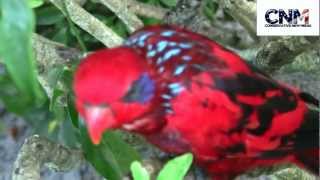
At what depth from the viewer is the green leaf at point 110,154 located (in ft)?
3.67

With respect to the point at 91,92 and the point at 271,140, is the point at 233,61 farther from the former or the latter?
the point at 91,92

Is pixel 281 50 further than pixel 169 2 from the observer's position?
No

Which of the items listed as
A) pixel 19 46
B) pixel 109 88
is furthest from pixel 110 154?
pixel 19 46

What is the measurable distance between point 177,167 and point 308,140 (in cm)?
34

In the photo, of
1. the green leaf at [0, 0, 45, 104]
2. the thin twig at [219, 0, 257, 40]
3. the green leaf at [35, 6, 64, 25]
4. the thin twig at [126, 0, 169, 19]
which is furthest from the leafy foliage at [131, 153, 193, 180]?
the green leaf at [35, 6, 64, 25]

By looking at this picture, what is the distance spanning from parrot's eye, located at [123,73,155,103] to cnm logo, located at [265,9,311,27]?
9.6 inches

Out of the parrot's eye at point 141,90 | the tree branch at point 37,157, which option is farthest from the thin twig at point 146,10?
the parrot's eye at point 141,90

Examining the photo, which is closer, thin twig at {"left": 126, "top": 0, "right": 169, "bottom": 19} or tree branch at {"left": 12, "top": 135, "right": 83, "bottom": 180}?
tree branch at {"left": 12, "top": 135, "right": 83, "bottom": 180}

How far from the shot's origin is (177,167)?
2.92 feet

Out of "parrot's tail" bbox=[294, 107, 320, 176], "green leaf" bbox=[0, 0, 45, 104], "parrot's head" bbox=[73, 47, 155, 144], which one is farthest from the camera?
"parrot's tail" bbox=[294, 107, 320, 176]

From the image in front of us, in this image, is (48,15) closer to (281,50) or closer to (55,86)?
(55,86)

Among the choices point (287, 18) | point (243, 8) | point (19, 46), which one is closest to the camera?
point (19, 46)

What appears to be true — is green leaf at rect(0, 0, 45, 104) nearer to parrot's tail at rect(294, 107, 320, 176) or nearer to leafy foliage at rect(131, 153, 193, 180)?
leafy foliage at rect(131, 153, 193, 180)

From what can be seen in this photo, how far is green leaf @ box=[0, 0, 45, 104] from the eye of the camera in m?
0.58
